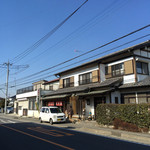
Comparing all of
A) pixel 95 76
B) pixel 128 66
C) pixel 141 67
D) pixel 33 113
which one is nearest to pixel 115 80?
pixel 128 66

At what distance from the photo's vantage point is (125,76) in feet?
59.3

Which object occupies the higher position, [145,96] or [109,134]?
[145,96]

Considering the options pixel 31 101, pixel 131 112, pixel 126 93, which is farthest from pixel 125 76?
pixel 31 101

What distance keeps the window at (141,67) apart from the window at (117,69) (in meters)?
1.67

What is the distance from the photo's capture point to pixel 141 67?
18469 mm

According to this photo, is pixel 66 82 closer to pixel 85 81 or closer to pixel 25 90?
pixel 85 81

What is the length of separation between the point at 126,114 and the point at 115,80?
19.4 ft

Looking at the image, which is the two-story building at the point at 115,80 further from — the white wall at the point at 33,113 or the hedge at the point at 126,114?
the white wall at the point at 33,113

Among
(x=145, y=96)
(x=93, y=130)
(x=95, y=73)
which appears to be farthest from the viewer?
(x=95, y=73)

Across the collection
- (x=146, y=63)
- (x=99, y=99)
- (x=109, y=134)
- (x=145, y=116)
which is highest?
(x=146, y=63)

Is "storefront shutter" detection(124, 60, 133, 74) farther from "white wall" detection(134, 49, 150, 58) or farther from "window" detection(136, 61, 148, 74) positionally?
"white wall" detection(134, 49, 150, 58)

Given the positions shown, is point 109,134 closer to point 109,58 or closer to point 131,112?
point 131,112

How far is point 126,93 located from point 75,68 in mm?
9093

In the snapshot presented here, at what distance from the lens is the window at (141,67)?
18.1 metres
